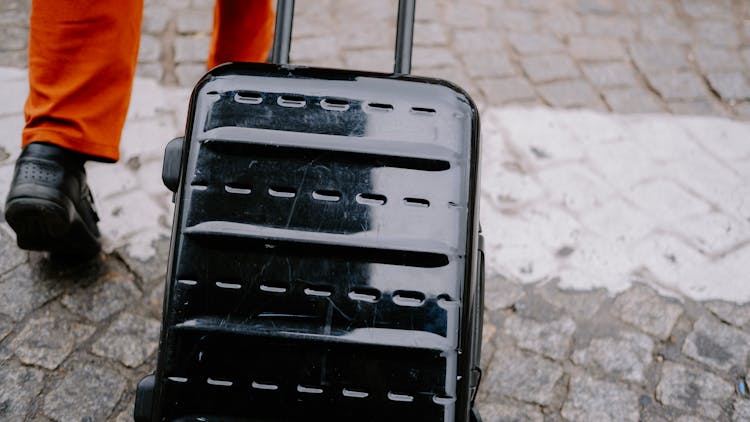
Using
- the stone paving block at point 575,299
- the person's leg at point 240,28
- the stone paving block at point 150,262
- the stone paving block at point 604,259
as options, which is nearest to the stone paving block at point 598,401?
the stone paving block at point 575,299

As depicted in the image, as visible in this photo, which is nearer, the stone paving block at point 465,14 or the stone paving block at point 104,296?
the stone paving block at point 104,296

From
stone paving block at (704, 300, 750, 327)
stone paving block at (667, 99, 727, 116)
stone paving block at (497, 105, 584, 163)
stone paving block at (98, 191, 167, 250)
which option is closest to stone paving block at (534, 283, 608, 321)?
stone paving block at (704, 300, 750, 327)

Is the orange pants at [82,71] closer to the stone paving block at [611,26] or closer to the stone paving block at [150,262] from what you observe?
the stone paving block at [150,262]

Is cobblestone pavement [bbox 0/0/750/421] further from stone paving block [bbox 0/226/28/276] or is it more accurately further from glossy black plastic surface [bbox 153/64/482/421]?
glossy black plastic surface [bbox 153/64/482/421]

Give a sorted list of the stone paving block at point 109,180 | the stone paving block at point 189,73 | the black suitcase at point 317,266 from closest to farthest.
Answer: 1. the black suitcase at point 317,266
2. the stone paving block at point 109,180
3. the stone paving block at point 189,73

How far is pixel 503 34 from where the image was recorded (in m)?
3.46

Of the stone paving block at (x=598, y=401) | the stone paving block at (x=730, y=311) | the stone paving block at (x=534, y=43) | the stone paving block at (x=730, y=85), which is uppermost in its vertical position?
the stone paving block at (x=534, y=43)

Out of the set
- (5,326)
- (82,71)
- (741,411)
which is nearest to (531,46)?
(741,411)

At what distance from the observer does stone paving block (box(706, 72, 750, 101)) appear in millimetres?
3283

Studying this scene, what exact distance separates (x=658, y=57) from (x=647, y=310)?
1.57 meters

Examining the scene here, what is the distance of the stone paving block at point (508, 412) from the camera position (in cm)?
201

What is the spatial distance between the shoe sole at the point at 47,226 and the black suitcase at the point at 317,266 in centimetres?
90

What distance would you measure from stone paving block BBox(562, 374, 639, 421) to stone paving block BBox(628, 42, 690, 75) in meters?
1.77

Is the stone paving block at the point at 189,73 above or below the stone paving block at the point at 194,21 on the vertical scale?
below
